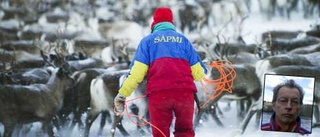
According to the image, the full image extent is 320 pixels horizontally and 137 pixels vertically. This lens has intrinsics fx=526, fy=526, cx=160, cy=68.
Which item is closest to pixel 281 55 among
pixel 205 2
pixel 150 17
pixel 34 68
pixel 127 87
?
pixel 205 2

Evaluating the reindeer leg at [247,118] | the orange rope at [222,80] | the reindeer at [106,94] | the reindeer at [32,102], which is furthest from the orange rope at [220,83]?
the reindeer at [32,102]

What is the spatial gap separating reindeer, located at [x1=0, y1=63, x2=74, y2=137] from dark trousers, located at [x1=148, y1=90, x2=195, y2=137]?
61.7 inches

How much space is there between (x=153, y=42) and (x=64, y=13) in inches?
64.0

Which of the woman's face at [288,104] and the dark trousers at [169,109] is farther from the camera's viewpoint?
the woman's face at [288,104]

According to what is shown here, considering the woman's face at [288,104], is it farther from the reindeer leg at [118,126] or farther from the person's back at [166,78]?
the person's back at [166,78]

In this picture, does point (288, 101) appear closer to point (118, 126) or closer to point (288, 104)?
point (288, 104)

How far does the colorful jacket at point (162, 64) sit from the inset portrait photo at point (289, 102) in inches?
54.9

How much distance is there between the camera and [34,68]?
4453 millimetres

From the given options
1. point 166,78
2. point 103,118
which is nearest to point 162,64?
point 166,78

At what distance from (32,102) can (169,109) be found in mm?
1728

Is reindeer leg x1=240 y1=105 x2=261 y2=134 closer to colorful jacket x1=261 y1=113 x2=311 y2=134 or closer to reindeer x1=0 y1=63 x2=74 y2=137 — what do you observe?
colorful jacket x1=261 y1=113 x2=311 y2=134

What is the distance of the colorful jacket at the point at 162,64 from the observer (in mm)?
3016

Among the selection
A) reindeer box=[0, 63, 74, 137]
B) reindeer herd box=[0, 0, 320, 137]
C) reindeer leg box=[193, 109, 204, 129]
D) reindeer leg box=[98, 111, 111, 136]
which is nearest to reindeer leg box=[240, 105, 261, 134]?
reindeer herd box=[0, 0, 320, 137]

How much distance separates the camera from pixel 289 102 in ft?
14.1
